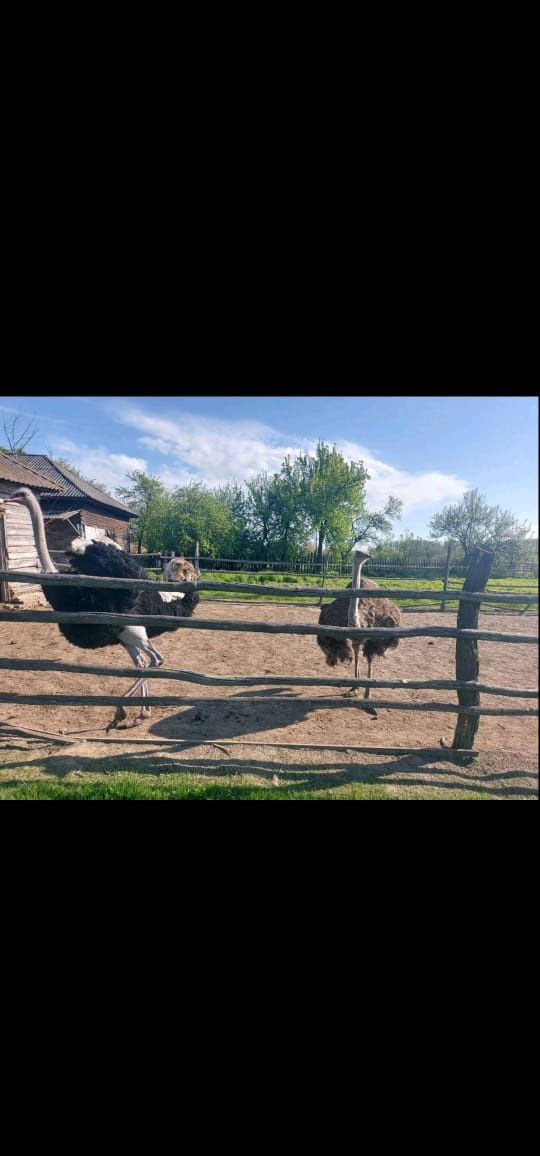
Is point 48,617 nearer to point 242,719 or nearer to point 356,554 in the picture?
point 242,719

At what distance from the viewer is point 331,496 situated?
554cm

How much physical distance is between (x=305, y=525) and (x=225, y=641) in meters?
2.34

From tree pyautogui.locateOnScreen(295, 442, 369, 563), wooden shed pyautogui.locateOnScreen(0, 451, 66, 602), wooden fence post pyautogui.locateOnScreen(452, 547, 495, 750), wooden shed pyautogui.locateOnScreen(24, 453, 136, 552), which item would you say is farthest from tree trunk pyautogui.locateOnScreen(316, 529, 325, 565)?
wooden shed pyautogui.locateOnScreen(0, 451, 66, 602)

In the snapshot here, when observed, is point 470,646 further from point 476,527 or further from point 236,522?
point 236,522

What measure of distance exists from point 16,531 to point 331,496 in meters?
6.24

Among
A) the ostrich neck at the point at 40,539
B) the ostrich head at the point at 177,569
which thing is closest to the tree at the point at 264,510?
the ostrich head at the point at 177,569

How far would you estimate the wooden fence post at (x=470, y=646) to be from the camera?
2730 mm

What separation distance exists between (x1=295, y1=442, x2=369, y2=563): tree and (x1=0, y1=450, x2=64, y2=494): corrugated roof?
5361 millimetres

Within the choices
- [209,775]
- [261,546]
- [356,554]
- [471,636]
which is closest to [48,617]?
[209,775]

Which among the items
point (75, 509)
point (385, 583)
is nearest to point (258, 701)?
point (385, 583)

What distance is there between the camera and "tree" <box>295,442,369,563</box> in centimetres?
512

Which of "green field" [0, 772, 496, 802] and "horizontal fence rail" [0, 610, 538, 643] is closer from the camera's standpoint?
"green field" [0, 772, 496, 802]

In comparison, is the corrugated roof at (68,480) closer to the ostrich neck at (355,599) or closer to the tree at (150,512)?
the tree at (150,512)

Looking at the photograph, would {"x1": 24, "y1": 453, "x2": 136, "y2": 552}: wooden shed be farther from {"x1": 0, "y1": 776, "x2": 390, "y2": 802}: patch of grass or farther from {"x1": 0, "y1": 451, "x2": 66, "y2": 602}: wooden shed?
{"x1": 0, "y1": 776, "x2": 390, "y2": 802}: patch of grass
